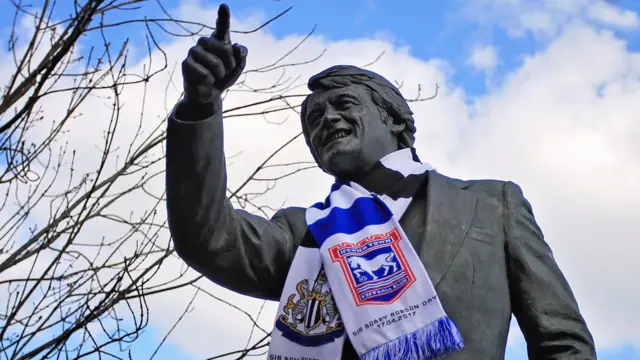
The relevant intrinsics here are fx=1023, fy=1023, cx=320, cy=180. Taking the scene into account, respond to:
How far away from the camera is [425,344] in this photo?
2.96 metres

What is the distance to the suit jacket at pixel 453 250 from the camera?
3088 millimetres

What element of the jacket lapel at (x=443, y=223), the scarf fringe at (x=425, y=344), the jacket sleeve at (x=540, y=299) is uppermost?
the jacket lapel at (x=443, y=223)

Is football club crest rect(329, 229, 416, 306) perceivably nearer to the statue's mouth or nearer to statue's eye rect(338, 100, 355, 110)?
the statue's mouth

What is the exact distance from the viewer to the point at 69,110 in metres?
5.61

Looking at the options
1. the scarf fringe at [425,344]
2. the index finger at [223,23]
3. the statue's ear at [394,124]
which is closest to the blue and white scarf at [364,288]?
the scarf fringe at [425,344]

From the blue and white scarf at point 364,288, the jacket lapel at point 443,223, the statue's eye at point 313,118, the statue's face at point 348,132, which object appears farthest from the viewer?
the statue's eye at point 313,118

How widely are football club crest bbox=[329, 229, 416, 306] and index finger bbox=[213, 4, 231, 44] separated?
0.76m

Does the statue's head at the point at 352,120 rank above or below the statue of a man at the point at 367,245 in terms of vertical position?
above

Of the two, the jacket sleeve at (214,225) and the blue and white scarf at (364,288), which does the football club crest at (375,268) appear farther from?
the jacket sleeve at (214,225)

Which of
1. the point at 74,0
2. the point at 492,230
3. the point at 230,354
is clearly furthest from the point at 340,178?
the point at 74,0

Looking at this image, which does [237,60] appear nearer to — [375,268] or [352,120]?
[352,120]

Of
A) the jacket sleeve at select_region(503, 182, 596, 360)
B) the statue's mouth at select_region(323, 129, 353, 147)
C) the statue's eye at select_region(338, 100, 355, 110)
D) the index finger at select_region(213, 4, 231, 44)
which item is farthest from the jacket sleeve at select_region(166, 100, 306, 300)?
the jacket sleeve at select_region(503, 182, 596, 360)

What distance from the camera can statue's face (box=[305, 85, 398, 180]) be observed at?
3.47m

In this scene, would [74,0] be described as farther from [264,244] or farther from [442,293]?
[442,293]
